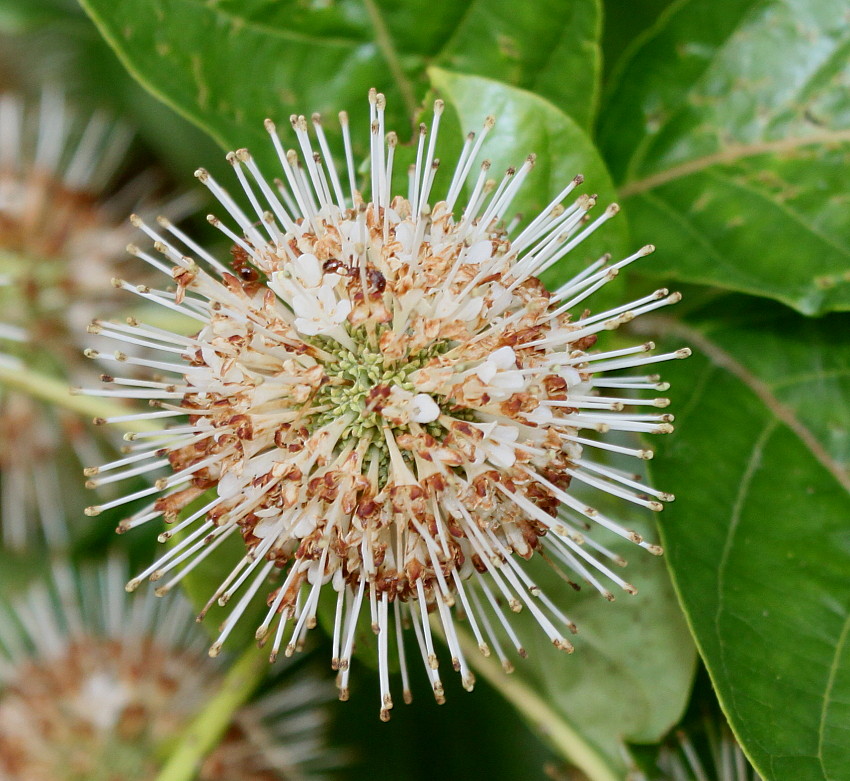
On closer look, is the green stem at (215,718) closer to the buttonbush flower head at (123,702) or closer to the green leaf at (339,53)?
the buttonbush flower head at (123,702)

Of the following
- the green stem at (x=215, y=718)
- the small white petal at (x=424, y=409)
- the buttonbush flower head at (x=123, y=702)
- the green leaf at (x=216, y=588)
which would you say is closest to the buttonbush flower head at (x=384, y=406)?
the small white petal at (x=424, y=409)

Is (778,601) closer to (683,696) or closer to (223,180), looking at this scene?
(683,696)

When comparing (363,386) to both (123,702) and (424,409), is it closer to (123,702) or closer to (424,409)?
(424,409)

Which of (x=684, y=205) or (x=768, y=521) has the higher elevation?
(x=684, y=205)

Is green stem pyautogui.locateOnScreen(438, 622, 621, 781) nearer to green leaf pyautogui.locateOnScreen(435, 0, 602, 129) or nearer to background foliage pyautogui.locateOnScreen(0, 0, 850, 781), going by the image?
background foliage pyautogui.locateOnScreen(0, 0, 850, 781)

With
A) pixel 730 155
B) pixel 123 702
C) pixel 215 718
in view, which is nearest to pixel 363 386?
pixel 215 718

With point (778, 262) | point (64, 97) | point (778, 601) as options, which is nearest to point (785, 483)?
point (778, 601)

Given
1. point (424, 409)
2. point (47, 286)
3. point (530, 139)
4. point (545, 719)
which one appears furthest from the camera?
point (47, 286)

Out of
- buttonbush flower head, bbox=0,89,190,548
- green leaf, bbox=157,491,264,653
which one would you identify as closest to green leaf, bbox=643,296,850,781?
green leaf, bbox=157,491,264,653
